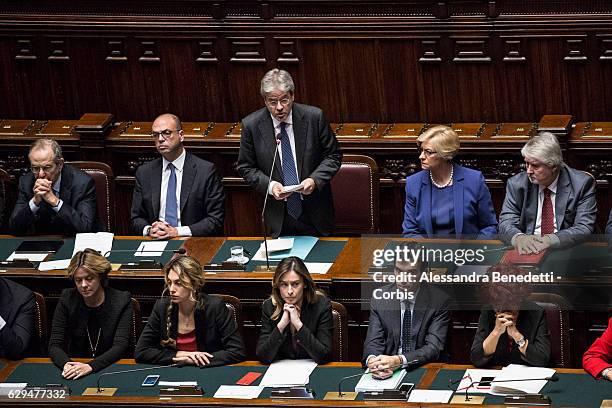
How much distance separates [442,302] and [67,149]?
3196 mm

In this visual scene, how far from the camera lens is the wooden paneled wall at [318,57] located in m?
9.23

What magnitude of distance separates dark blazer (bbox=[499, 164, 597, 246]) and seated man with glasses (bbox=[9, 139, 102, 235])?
7.48ft

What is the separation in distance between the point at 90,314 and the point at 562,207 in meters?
2.38

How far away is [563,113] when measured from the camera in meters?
9.28

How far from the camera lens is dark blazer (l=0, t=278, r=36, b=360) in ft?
→ 24.3

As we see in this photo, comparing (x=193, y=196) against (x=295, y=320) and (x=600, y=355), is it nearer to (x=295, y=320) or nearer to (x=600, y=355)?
(x=295, y=320)

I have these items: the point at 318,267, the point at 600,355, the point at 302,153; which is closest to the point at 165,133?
the point at 302,153

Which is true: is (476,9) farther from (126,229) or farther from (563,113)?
(126,229)

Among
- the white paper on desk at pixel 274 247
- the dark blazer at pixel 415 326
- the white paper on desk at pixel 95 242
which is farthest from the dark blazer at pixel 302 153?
the dark blazer at pixel 415 326

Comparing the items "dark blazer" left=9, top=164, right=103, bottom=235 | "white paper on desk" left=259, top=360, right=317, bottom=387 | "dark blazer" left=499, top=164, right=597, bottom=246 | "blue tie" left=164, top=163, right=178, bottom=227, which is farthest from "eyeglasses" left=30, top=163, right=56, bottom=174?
"dark blazer" left=499, top=164, right=597, bottom=246

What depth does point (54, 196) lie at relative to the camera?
8.30m

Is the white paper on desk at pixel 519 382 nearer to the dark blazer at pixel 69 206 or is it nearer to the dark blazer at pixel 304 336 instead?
the dark blazer at pixel 304 336

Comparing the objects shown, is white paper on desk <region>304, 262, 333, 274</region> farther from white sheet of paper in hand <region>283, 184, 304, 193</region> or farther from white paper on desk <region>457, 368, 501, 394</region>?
white paper on desk <region>457, 368, 501, 394</region>

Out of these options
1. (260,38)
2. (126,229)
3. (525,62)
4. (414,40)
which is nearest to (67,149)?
(126,229)
